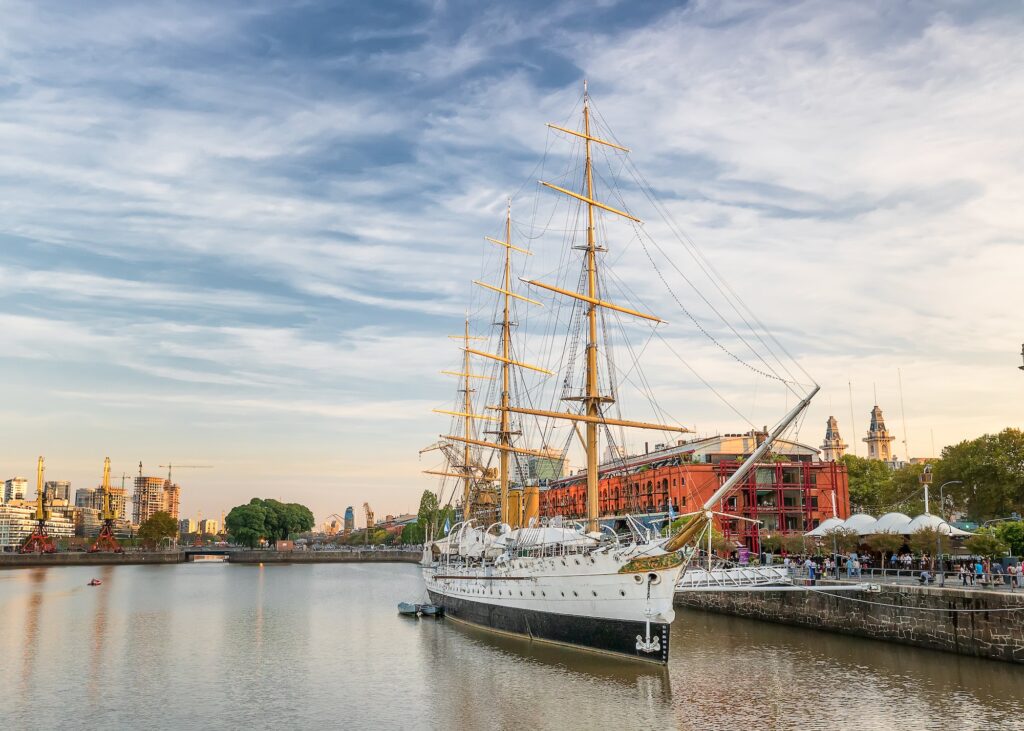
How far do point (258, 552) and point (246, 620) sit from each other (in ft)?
423

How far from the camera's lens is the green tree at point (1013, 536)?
48.7 meters

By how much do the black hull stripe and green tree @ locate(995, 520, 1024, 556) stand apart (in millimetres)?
23673

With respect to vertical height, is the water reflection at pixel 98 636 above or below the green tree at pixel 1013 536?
below

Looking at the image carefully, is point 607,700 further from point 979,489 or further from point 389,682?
point 979,489

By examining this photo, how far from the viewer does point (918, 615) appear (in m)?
40.7

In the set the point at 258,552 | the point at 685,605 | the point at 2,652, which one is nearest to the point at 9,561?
the point at 258,552

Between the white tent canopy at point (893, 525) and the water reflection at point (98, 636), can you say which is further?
the white tent canopy at point (893, 525)

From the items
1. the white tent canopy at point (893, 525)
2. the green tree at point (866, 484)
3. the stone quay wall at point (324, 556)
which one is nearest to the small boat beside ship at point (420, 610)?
the white tent canopy at point (893, 525)

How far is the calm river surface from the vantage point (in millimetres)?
31094

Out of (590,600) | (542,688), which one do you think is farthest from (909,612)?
(542,688)

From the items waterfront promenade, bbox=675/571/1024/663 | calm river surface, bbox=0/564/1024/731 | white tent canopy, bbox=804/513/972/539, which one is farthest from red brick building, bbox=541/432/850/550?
waterfront promenade, bbox=675/571/1024/663

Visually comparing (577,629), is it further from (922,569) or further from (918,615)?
(922,569)

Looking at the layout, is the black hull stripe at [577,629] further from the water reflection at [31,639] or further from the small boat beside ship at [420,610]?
the water reflection at [31,639]

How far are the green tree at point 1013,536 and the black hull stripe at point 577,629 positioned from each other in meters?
23.7
